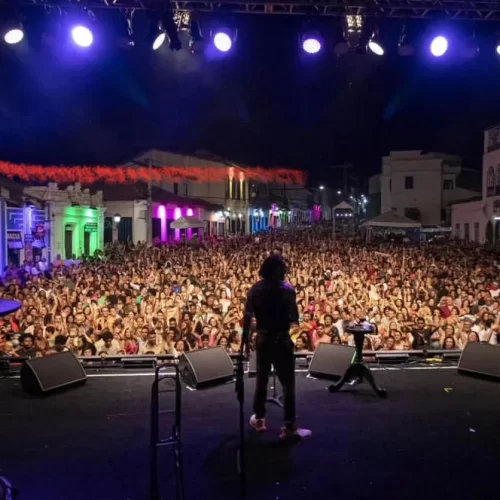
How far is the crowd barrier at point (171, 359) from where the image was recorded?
521cm

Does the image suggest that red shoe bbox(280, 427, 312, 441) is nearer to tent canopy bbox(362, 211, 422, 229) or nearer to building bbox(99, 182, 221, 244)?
tent canopy bbox(362, 211, 422, 229)

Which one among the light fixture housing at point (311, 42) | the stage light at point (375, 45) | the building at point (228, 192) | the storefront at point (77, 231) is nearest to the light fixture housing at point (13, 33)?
the light fixture housing at point (311, 42)

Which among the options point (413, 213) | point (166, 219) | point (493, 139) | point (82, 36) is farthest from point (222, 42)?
point (413, 213)

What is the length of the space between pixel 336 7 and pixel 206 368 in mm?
3831

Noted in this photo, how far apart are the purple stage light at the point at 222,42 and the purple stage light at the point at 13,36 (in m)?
2.04

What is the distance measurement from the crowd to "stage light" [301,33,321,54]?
3.11 metres

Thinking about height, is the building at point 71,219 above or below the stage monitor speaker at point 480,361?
above

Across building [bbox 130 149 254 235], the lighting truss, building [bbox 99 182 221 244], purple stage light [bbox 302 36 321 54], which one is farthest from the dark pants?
building [bbox 130 149 254 235]

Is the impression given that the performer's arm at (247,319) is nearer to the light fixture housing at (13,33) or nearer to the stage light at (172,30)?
the stage light at (172,30)

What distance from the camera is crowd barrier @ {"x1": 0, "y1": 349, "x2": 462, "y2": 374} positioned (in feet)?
A: 17.1

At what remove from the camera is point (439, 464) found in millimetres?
3061

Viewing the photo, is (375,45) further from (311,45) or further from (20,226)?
(20,226)

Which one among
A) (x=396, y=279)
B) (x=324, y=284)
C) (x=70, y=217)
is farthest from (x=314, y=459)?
(x=70, y=217)

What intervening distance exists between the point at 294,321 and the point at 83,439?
1.60m
